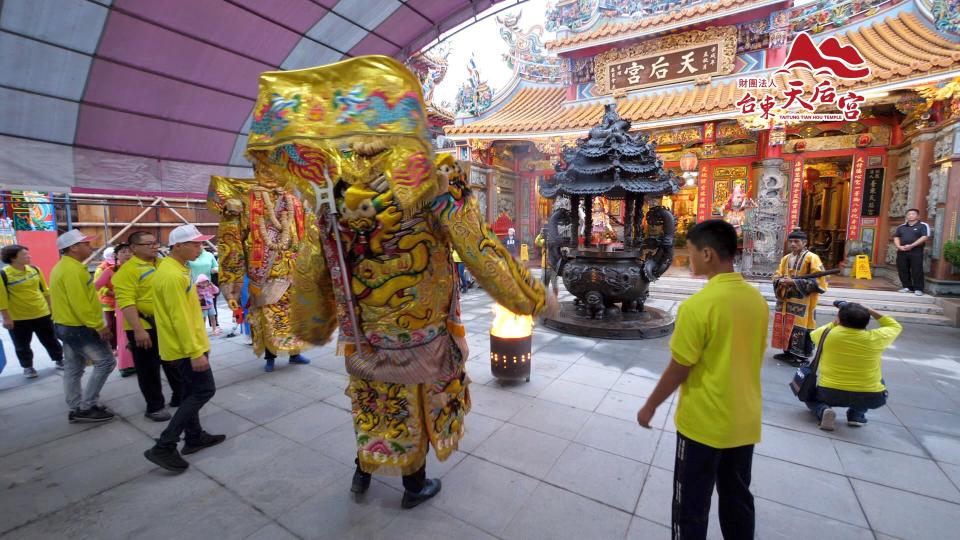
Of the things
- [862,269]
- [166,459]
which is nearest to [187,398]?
[166,459]

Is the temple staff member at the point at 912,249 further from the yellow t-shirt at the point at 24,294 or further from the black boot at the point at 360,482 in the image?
the yellow t-shirt at the point at 24,294

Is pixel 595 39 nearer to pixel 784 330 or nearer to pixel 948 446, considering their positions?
pixel 784 330

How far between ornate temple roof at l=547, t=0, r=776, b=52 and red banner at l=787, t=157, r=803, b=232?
404 cm

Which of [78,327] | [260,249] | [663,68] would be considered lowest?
[78,327]

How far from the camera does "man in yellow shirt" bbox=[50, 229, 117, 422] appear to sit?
3.29 meters

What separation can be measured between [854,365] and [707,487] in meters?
2.33

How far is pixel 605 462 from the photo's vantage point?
2668 mm

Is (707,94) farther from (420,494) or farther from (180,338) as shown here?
(180,338)

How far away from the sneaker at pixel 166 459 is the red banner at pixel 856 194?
1417cm

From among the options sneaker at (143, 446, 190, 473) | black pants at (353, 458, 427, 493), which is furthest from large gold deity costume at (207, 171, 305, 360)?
black pants at (353, 458, 427, 493)

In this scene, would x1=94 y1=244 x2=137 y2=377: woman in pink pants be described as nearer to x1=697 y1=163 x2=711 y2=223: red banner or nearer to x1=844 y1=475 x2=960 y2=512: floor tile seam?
x1=844 y1=475 x2=960 y2=512: floor tile seam

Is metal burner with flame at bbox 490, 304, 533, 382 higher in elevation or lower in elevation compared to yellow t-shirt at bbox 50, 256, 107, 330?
lower

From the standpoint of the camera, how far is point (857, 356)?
9.82 feet

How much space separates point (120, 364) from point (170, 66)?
14.9 feet
